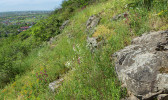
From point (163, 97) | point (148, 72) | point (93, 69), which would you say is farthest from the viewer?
point (93, 69)

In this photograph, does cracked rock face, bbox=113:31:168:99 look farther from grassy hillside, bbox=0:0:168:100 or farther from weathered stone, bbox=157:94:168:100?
grassy hillside, bbox=0:0:168:100

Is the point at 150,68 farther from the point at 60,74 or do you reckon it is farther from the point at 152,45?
the point at 60,74

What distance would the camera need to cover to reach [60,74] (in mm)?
4441

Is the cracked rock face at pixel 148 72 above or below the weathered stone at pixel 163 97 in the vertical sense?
above

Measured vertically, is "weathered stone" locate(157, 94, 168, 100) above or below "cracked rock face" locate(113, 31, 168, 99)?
below

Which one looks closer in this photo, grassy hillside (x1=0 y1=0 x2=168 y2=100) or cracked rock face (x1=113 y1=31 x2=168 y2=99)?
cracked rock face (x1=113 y1=31 x2=168 y2=99)

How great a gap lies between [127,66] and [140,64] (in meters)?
0.29

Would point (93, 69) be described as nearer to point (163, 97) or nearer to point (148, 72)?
point (148, 72)

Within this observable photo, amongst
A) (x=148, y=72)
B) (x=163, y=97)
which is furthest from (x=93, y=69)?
(x=163, y=97)

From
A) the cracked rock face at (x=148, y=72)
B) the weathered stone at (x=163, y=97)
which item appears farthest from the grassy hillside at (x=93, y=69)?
the weathered stone at (x=163, y=97)

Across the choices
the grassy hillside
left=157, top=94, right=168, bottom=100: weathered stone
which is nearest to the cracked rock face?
left=157, top=94, right=168, bottom=100: weathered stone

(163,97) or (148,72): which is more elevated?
(148,72)

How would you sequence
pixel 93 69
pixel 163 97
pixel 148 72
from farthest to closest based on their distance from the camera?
pixel 93 69 → pixel 148 72 → pixel 163 97

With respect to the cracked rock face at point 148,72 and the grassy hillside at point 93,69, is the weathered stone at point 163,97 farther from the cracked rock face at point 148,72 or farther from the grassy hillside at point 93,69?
the grassy hillside at point 93,69
